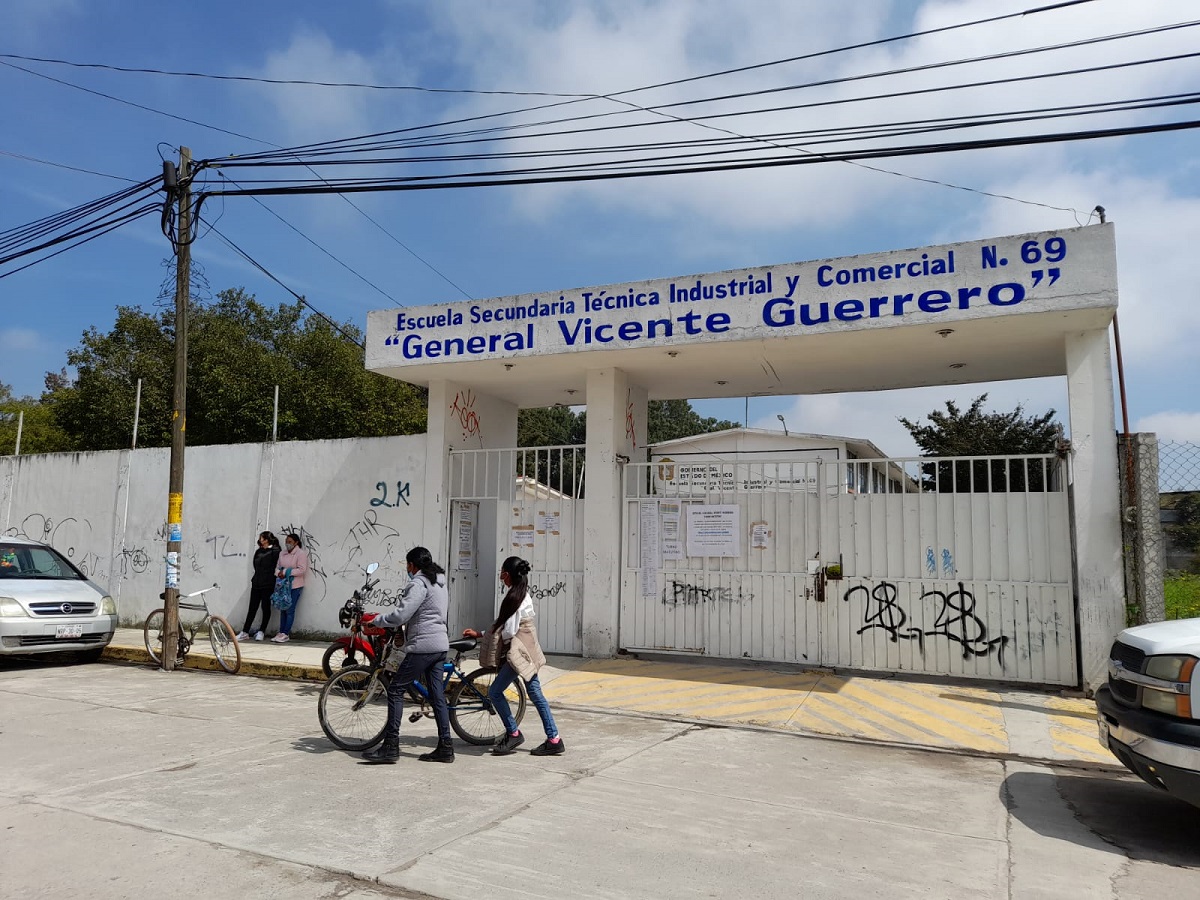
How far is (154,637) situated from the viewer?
1145 centimetres

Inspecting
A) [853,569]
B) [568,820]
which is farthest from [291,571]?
[568,820]

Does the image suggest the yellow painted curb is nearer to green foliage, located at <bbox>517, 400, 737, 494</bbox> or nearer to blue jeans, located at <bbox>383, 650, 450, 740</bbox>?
blue jeans, located at <bbox>383, 650, 450, 740</bbox>

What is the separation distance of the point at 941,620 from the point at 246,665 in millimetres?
8273

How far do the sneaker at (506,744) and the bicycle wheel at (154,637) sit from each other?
6.34 meters

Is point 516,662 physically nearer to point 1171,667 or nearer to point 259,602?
point 1171,667

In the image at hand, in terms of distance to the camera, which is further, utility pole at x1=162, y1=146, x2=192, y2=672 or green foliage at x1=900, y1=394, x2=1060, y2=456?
green foliage at x1=900, y1=394, x2=1060, y2=456

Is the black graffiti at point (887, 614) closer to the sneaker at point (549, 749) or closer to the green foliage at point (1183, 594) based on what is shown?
the sneaker at point (549, 749)

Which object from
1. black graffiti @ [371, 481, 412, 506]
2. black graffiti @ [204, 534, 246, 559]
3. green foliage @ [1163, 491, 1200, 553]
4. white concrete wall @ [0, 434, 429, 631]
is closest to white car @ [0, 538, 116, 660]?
black graffiti @ [204, 534, 246, 559]

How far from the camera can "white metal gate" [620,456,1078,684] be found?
9188 millimetres

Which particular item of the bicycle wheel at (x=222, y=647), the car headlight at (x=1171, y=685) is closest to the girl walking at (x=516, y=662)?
the car headlight at (x=1171, y=685)

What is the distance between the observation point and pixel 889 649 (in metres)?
9.70

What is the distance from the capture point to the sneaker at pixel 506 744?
6.61 meters

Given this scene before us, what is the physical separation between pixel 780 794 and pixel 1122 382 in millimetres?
6167

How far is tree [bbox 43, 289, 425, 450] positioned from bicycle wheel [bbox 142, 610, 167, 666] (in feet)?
36.8
